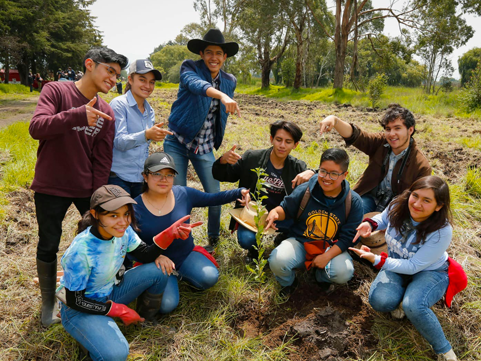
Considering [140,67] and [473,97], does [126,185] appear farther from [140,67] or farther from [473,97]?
[473,97]

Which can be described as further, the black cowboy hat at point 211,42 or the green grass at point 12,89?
the green grass at point 12,89

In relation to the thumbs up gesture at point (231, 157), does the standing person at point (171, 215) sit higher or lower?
lower

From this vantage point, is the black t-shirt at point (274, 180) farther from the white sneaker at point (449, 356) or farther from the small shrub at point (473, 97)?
the small shrub at point (473, 97)

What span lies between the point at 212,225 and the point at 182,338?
51.9 inches

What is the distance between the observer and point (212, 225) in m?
3.39

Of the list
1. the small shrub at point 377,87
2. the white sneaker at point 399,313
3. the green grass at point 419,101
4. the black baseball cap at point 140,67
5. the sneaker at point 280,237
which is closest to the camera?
the white sneaker at point 399,313

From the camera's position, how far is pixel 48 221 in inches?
87.4

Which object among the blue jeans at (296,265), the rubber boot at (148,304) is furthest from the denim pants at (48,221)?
the blue jeans at (296,265)

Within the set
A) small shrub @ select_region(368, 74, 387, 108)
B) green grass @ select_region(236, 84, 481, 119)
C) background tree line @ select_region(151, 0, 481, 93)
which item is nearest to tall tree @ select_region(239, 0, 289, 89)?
background tree line @ select_region(151, 0, 481, 93)

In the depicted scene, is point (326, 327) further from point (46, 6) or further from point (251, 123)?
point (46, 6)

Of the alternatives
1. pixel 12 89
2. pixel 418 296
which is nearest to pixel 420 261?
Answer: pixel 418 296

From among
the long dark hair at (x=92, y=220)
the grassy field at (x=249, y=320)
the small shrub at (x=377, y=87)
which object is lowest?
the grassy field at (x=249, y=320)

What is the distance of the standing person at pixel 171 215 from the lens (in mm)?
2344

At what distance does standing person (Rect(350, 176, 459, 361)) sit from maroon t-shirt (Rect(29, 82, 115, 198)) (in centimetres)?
205
